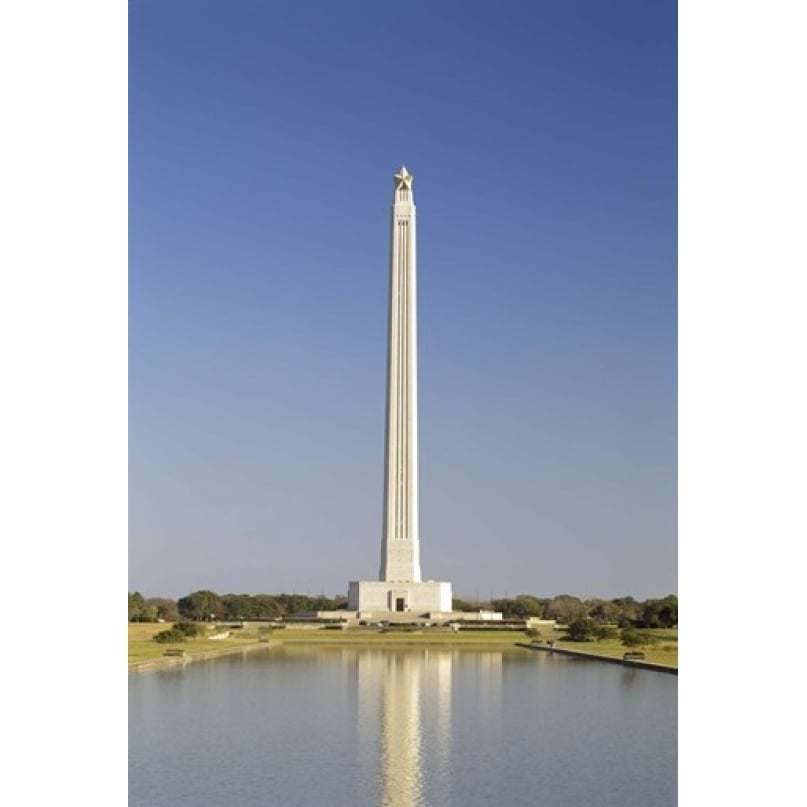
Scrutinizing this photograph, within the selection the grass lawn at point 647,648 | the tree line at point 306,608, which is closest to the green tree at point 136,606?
the tree line at point 306,608

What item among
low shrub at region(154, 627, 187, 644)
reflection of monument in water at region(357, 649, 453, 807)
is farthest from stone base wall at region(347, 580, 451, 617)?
reflection of monument in water at region(357, 649, 453, 807)

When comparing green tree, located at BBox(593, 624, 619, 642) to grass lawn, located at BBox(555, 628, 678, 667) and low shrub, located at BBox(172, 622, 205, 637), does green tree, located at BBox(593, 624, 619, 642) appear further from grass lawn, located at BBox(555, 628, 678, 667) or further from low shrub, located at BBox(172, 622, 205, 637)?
low shrub, located at BBox(172, 622, 205, 637)

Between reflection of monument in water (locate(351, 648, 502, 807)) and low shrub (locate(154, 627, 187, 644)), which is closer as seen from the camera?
reflection of monument in water (locate(351, 648, 502, 807))

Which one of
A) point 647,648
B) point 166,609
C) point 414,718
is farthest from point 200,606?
point 414,718

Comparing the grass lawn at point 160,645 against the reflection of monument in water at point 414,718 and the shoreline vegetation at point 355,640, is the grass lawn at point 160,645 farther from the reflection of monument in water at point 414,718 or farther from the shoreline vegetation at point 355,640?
the reflection of monument in water at point 414,718

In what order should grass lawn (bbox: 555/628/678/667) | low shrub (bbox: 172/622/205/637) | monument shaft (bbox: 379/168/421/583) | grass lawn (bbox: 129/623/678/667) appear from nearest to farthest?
grass lawn (bbox: 555/628/678/667) < grass lawn (bbox: 129/623/678/667) < low shrub (bbox: 172/622/205/637) < monument shaft (bbox: 379/168/421/583)
